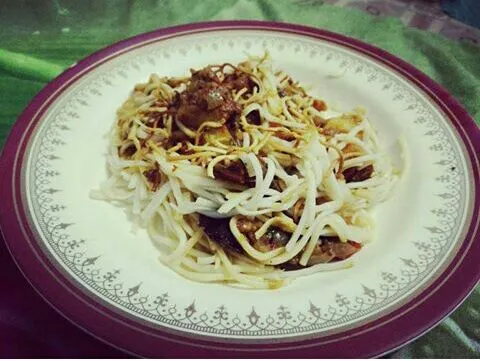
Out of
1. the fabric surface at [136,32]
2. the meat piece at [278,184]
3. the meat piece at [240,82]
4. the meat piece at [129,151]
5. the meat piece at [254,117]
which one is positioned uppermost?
the fabric surface at [136,32]

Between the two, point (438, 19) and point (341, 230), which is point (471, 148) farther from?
point (438, 19)

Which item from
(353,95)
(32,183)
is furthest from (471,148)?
(32,183)

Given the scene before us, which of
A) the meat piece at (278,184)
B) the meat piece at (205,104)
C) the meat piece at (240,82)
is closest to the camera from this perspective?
the meat piece at (278,184)

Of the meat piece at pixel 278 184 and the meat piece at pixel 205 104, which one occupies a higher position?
the meat piece at pixel 205 104

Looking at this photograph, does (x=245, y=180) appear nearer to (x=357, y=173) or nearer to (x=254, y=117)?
(x=254, y=117)

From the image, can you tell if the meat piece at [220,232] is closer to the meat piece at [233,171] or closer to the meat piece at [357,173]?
the meat piece at [233,171]

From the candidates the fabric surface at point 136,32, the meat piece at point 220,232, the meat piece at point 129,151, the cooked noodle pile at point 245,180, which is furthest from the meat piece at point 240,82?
the fabric surface at point 136,32
